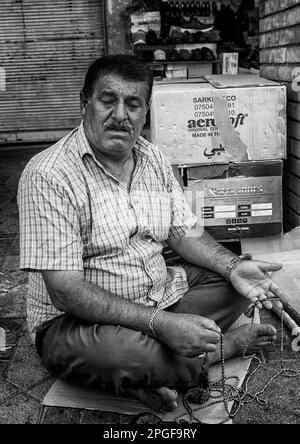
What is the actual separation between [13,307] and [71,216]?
128cm

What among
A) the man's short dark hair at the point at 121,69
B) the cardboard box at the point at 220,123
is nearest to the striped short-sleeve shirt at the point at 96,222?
the man's short dark hair at the point at 121,69

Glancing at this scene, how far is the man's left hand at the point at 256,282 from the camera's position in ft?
7.75

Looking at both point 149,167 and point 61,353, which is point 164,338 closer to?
point 61,353

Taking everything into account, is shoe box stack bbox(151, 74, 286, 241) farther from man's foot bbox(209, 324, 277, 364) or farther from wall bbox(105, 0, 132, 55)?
wall bbox(105, 0, 132, 55)

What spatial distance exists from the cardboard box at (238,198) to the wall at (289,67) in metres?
0.15

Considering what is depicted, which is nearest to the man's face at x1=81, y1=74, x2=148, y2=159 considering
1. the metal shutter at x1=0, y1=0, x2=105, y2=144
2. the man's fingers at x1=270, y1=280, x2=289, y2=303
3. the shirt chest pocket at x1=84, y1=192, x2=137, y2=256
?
the shirt chest pocket at x1=84, y1=192, x2=137, y2=256

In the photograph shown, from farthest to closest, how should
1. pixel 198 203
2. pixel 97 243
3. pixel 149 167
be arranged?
1. pixel 198 203
2. pixel 149 167
3. pixel 97 243

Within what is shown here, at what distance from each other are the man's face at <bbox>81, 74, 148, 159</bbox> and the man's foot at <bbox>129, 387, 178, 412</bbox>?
91cm

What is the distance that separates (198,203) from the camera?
3.68 metres

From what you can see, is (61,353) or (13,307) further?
(13,307)

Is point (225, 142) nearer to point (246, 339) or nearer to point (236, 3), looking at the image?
point (246, 339)

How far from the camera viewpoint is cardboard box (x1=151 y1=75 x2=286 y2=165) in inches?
139

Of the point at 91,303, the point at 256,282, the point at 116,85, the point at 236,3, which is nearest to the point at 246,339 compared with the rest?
the point at 256,282
